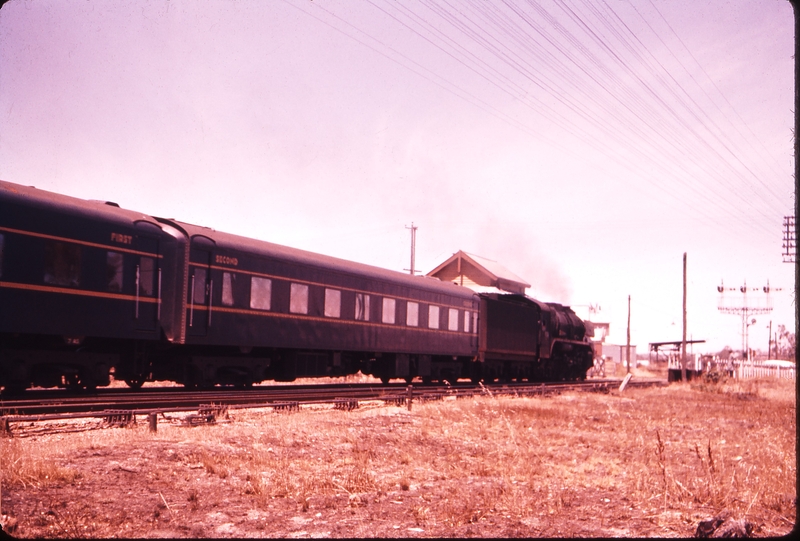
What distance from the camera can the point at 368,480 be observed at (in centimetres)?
838

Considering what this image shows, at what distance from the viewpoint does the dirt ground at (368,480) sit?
21.4ft

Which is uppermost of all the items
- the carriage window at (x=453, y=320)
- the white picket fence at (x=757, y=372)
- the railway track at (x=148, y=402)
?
the carriage window at (x=453, y=320)

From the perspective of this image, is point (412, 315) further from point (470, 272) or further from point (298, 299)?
point (470, 272)

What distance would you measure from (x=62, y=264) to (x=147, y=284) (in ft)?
6.48

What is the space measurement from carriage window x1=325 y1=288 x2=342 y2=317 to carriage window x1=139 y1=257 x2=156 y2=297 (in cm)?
594

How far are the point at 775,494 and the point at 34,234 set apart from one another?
12.3 m

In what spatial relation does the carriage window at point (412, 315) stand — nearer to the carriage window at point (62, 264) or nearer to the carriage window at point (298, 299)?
the carriage window at point (298, 299)

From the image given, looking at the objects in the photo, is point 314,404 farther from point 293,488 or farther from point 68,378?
point 293,488

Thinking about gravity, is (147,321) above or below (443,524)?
above

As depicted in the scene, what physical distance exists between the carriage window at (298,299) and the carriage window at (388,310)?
3939mm

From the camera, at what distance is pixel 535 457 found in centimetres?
1095

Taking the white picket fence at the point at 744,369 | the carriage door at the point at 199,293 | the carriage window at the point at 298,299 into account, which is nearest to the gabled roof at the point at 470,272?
the white picket fence at the point at 744,369

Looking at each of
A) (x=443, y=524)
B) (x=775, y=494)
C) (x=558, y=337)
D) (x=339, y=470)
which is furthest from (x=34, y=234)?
(x=558, y=337)

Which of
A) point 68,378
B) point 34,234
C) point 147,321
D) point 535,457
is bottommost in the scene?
point 535,457
